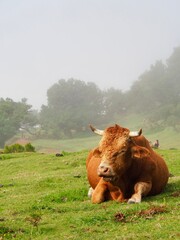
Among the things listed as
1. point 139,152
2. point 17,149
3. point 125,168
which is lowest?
point 125,168

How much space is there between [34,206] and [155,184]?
13.7ft

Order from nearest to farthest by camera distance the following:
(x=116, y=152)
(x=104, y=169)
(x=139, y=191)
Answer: (x=104, y=169) < (x=116, y=152) < (x=139, y=191)

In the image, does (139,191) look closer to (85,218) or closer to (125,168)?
(125,168)

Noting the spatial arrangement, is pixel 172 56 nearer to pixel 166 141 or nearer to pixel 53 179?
pixel 166 141

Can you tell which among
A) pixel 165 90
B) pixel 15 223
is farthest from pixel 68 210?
pixel 165 90

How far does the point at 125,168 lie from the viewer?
1427 cm

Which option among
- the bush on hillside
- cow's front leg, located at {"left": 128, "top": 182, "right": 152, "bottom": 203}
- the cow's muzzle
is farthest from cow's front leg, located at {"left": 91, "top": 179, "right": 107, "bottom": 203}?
the bush on hillside

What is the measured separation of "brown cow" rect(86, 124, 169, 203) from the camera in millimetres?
13797

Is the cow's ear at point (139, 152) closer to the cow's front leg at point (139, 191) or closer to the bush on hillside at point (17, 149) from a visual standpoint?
the cow's front leg at point (139, 191)

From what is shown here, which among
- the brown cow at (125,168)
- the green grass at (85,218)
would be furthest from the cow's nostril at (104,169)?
the green grass at (85,218)

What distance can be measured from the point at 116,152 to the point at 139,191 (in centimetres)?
149

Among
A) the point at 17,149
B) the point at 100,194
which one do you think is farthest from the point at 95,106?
the point at 100,194

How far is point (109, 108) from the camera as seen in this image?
14912 centimetres

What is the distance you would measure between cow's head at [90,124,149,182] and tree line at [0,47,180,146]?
101 metres
